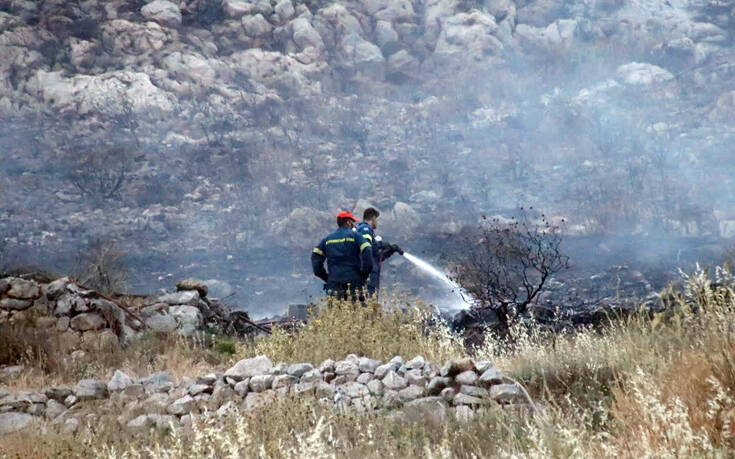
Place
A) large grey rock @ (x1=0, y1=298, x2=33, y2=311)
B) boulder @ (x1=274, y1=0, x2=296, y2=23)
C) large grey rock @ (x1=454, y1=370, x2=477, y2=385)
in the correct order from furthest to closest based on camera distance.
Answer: boulder @ (x1=274, y1=0, x2=296, y2=23)
large grey rock @ (x1=0, y1=298, x2=33, y2=311)
large grey rock @ (x1=454, y1=370, x2=477, y2=385)

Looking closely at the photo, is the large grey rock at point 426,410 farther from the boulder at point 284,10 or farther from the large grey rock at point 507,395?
the boulder at point 284,10

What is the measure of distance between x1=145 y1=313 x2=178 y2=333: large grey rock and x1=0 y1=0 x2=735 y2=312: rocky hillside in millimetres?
13852

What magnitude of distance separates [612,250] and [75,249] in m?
19.7

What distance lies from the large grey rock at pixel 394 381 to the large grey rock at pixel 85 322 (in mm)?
5337

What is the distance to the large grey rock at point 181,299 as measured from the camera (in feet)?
34.6

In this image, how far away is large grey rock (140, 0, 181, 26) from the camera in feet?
140

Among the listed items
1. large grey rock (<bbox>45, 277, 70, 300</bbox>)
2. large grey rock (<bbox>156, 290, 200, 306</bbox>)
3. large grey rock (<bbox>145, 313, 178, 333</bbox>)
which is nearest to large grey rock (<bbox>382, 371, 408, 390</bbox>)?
large grey rock (<bbox>145, 313, 178, 333</bbox>)

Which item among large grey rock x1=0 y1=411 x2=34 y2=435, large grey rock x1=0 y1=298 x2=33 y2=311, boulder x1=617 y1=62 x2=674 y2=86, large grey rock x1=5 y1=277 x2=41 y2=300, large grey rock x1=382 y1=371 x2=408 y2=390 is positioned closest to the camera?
large grey rock x1=382 y1=371 x2=408 y2=390

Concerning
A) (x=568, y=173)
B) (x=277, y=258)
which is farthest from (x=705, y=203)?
(x=277, y=258)

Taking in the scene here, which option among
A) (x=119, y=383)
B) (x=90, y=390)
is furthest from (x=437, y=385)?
(x=90, y=390)

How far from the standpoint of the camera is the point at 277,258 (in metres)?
27.8

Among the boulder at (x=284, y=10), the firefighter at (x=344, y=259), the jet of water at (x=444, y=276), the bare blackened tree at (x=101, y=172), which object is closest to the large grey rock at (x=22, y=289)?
the firefighter at (x=344, y=259)

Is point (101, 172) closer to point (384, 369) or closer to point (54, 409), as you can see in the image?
point (54, 409)

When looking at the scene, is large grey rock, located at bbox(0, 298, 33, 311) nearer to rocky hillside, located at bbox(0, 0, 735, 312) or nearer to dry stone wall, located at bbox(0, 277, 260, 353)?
dry stone wall, located at bbox(0, 277, 260, 353)
